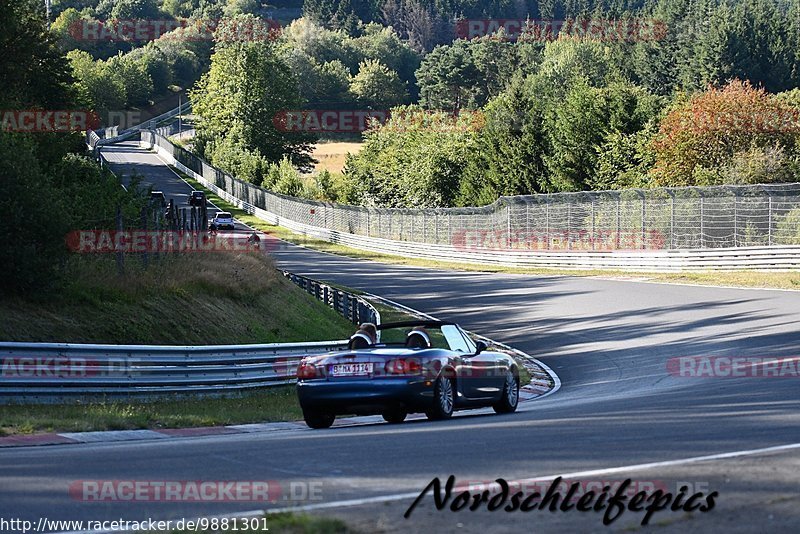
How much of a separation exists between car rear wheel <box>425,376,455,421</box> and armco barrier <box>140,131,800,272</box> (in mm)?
28009

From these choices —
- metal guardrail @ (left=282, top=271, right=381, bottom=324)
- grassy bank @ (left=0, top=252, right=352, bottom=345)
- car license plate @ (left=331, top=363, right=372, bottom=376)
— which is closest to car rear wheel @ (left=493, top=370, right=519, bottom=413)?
car license plate @ (left=331, top=363, right=372, bottom=376)

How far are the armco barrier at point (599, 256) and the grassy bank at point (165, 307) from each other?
18.9 meters

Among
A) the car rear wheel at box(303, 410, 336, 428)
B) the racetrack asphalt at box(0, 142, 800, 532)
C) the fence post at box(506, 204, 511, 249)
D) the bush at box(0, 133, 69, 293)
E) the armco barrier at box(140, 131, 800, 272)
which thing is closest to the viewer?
the racetrack asphalt at box(0, 142, 800, 532)

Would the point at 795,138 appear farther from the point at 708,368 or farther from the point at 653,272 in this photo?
the point at 708,368

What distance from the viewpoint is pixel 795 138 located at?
208 feet

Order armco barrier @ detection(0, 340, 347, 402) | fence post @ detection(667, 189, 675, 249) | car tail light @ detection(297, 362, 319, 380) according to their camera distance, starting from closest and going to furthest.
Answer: car tail light @ detection(297, 362, 319, 380)
armco barrier @ detection(0, 340, 347, 402)
fence post @ detection(667, 189, 675, 249)

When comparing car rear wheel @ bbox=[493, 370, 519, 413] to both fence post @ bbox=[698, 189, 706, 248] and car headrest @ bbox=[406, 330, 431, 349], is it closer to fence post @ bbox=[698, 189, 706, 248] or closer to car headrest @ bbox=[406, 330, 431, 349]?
car headrest @ bbox=[406, 330, 431, 349]

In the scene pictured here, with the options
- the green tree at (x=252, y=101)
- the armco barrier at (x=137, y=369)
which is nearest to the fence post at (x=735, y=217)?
the armco barrier at (x=137, y=369)

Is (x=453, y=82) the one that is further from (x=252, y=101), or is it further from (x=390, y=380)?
(x=390, y=380)

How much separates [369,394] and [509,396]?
2.91 meters

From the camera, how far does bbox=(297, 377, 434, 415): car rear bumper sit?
12742mm

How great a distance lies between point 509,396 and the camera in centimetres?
1506

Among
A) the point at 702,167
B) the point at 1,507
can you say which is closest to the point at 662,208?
the point at 702,167

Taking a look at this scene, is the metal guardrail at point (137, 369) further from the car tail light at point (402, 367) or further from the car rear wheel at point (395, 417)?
the car tail light at point (402, 367)
